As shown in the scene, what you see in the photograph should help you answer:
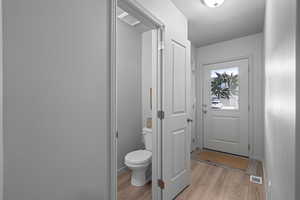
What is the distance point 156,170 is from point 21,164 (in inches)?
50.9

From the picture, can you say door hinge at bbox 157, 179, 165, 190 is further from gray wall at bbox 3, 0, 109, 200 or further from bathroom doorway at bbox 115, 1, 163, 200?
gray wall at bbox 3, 0, 109, 200

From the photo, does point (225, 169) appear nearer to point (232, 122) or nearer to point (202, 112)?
point (232, 122)

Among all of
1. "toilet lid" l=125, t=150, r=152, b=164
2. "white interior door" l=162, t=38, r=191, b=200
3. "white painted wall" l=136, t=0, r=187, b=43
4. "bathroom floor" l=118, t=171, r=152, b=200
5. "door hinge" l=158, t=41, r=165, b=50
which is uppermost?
"white painted wall" l=136, t=0, r=187, b=43

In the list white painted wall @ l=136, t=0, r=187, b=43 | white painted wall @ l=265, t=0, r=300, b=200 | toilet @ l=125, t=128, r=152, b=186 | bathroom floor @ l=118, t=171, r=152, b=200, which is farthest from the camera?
toilet @ l=125, t=128, r=152, b=186

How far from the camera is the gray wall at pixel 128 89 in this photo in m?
2.51

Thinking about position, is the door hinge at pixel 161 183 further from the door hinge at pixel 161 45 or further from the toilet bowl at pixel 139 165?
the door hinge at pixel 161 45

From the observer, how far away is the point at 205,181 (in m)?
2.22

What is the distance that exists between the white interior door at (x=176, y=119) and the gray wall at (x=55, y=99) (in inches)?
32.8

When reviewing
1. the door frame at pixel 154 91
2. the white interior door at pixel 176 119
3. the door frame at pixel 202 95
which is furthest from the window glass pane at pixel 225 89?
the door frame at pixel 154 91

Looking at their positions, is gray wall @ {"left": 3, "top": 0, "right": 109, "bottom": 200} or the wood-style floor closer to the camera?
gray wall @ {"left": 3, "top": 0, "right": 109, "bottom": 200}

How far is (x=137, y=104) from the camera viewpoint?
9.41 feet

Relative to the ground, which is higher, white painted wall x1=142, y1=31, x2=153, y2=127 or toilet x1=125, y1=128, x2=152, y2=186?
white painted wall x1=142, y1=31, x2=153, y2=127

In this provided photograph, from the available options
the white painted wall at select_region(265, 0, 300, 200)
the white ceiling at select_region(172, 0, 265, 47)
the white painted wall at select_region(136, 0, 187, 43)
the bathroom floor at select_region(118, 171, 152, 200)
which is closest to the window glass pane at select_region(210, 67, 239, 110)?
the white ceiling at select_region(172, 0, 265, 47)

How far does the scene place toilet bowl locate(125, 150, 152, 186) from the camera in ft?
6.47
